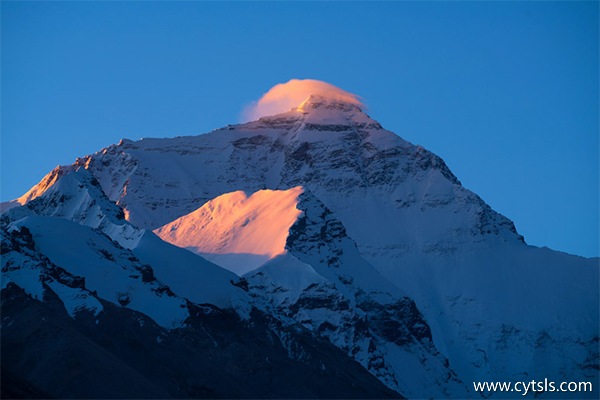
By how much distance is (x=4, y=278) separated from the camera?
638ft

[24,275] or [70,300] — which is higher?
[24,275]

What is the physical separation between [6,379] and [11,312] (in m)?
34.6

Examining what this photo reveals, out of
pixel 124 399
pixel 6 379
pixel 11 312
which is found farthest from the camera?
pixel 11 312

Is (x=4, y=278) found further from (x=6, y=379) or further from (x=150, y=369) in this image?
(x=6, y=379)

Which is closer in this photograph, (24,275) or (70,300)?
(24,275)

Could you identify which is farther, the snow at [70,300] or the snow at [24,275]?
the snow at [70,300]

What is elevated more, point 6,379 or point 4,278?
point 4,278

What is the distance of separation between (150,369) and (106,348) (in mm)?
5728

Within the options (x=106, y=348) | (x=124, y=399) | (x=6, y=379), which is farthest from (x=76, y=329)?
(x=6, y=379)

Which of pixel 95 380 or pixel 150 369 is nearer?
pixel 95 380

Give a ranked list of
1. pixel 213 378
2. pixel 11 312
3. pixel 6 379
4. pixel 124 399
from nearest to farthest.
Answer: pixel 6 379 → pixel 124 399 → pixel 11 312 → pixel 213 378

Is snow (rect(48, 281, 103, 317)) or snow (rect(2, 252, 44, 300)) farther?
snow (rect(48, 281, 103, 317))

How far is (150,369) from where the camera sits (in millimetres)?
194375

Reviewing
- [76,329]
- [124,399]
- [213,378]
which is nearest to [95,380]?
[124,399]
